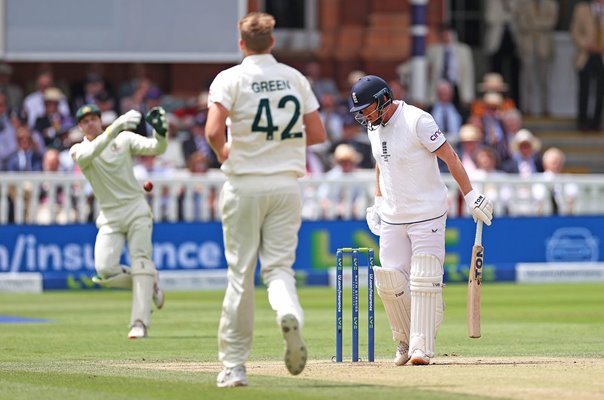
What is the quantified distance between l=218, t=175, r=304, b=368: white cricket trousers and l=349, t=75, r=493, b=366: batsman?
1623 millimetres

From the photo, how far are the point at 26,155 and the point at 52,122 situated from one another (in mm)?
992

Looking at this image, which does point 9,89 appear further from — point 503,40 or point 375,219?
point 375,219

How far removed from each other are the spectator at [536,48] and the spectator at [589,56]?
0.45m

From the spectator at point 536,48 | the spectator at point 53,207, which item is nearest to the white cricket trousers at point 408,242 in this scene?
the spectator at point 53,207

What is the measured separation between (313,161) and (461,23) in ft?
25.2

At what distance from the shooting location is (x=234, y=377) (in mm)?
9766

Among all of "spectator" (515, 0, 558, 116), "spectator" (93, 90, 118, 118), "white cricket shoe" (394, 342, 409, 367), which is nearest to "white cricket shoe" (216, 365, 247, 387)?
"white cricket shoe" (394, 342, 409, 367)

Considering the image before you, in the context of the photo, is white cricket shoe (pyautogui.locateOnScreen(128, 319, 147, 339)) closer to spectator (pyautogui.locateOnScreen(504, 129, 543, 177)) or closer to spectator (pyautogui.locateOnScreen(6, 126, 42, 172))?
spectator (pyautogui.locateOnScreen(6, 126, 42, 172))

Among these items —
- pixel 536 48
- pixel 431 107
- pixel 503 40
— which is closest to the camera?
pixel 431 107

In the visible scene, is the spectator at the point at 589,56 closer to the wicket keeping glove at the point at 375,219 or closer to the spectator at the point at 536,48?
the spectator at the point at 536,48

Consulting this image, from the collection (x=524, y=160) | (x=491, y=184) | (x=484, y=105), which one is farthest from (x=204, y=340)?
(x=484, y=105)

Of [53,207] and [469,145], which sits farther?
[469,145]

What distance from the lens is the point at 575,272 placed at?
22.0 meters

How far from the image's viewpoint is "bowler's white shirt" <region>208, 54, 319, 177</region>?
32.0 ft
